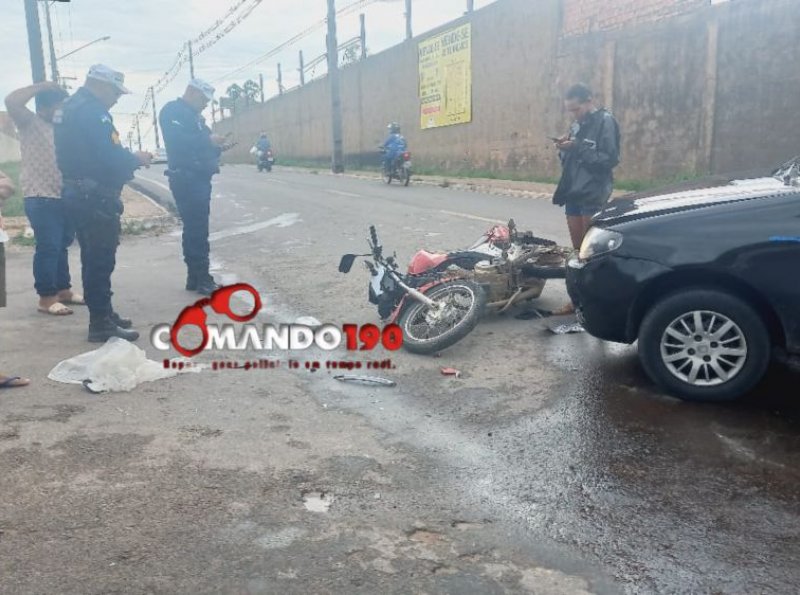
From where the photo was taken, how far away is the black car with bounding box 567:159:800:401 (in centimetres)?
382

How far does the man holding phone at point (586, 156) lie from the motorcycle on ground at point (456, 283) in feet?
1.33

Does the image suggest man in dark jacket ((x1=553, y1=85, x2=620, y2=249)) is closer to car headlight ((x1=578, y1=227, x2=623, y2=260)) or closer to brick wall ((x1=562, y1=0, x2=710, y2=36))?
car headlight ((x1=578, y1=227, x2=623, y2=260))

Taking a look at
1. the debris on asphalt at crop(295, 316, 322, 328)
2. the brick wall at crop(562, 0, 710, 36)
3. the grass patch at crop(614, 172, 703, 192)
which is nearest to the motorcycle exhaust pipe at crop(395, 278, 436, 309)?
the debris on asphalt at crop(295, 316, 322, 328)

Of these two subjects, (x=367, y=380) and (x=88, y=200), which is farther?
(x=88, y=200)

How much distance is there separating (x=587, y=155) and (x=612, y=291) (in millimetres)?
2038

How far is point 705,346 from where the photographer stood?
13.2 ft

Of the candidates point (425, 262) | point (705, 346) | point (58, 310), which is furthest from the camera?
point (58, 310)

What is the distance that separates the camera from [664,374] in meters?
4.12

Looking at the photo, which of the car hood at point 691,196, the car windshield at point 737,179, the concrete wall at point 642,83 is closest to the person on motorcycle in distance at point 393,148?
the concrete wall at point 642,83

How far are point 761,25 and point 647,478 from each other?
13.3 metres

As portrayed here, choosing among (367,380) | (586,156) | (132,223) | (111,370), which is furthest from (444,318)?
(132,223)

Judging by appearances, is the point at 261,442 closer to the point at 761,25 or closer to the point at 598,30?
the point at 761,25

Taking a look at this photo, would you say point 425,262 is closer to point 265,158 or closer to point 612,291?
point 612,291

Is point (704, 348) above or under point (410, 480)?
above
